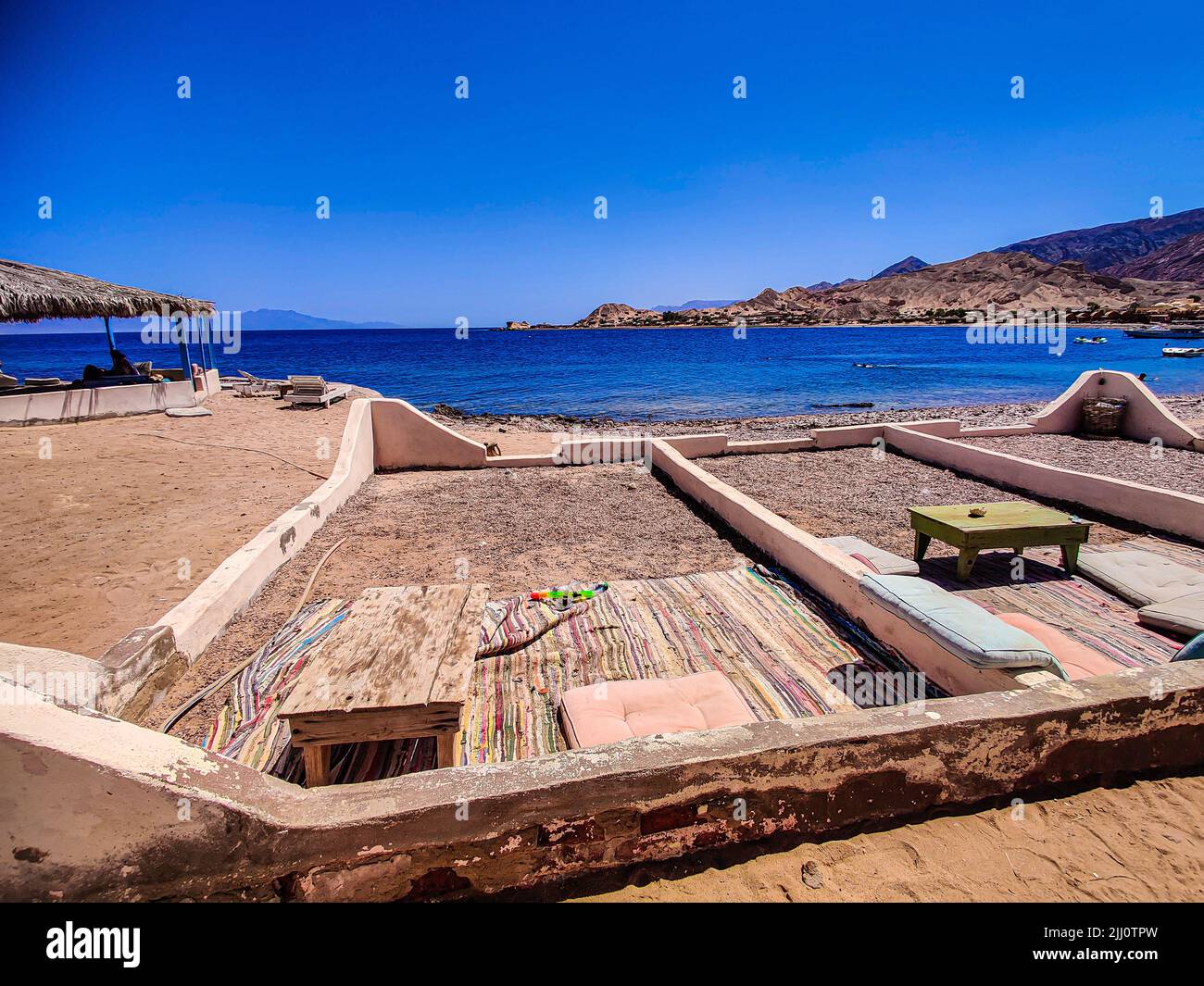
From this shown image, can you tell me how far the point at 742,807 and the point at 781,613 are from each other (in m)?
2.53

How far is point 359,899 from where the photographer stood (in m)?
1.95

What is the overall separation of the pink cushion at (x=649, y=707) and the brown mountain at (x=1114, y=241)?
19708 cm

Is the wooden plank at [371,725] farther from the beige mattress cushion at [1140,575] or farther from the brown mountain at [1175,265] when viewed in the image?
the brown mountain at [1175,265]

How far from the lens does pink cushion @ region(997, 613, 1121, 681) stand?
135 inches

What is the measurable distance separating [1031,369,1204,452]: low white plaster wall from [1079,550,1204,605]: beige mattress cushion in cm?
689

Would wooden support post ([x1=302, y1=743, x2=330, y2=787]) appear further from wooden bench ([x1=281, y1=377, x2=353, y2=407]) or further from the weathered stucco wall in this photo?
wooden bench ([x1=281, y1=377, x2=353, y2=407])

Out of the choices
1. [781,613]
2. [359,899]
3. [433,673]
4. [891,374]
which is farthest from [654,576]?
[891,374]

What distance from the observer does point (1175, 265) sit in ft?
359

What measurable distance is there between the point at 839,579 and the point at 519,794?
132 inches

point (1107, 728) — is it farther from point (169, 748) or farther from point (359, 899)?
point (169, 748)

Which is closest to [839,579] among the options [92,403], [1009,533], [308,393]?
[1009,533]

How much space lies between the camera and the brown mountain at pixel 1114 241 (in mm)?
162750

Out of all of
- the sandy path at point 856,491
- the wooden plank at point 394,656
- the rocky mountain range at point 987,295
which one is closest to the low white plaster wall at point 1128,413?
the sandy path at point 856,491

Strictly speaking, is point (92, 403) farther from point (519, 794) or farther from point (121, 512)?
point (519, 794)
